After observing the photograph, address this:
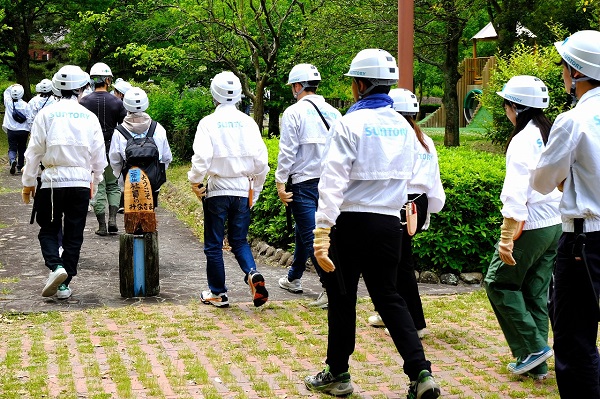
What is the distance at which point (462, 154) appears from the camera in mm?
11320

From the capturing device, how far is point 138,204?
845 cm

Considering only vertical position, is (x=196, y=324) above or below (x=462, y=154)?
below

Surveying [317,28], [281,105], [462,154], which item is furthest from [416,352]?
[281,105]

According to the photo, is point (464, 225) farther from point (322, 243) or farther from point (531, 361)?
point (322, 243)

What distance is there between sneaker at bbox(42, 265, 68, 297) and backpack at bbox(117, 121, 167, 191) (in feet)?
4.78

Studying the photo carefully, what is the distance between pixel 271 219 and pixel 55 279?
3.44m

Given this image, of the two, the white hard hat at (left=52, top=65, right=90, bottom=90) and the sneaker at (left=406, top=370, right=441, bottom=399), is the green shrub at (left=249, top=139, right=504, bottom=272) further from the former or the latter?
the sneaker at (left=406, top=370, right=441, bottom=399)

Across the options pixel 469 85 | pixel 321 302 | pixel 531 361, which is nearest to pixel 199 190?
pixel 321 302

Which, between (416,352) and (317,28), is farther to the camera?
(317,28)

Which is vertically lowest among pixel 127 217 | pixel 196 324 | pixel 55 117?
pixel 196 324

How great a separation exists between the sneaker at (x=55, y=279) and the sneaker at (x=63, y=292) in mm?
112

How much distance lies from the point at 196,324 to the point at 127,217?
156cm

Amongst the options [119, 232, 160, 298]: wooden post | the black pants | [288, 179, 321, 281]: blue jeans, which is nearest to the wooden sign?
[119, 232, 160, 298]: wooden post

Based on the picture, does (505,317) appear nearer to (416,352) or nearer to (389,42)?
(416,352)
